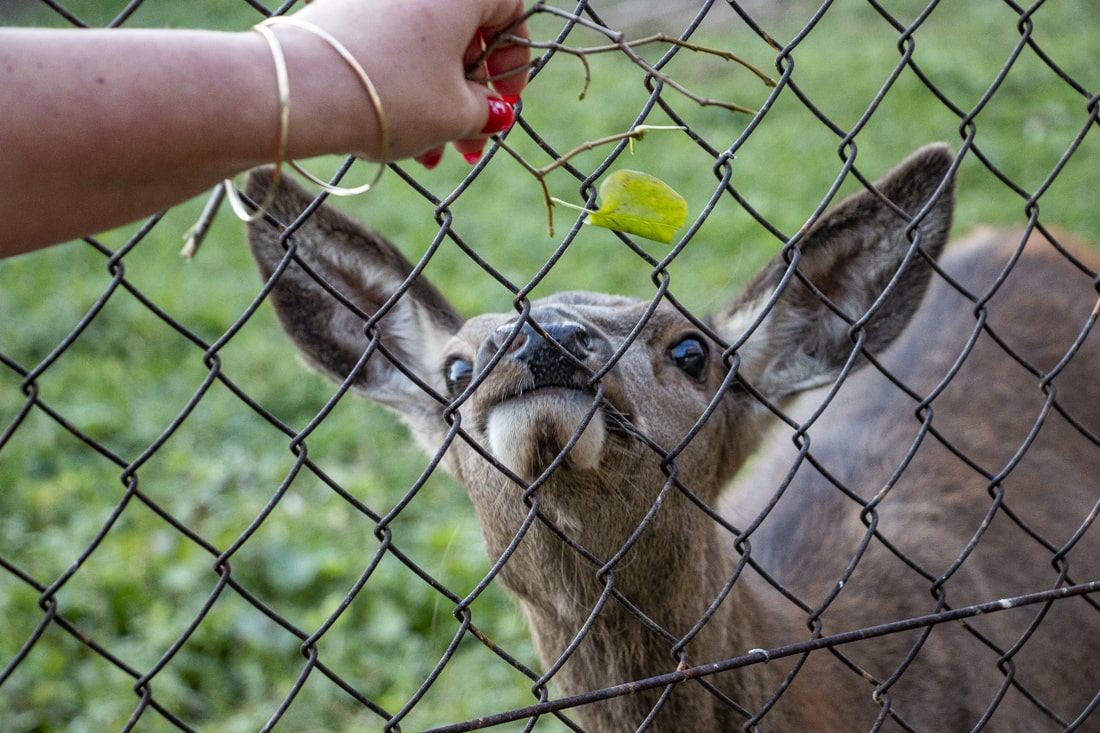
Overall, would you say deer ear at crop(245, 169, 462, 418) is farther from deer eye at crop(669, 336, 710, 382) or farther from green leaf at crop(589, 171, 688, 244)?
green leaf at crop(589, 171, 688, 244)

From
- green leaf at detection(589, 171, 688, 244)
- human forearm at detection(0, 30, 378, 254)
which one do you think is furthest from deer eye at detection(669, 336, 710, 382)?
human forearm at detection(0, 30, 378, 254)

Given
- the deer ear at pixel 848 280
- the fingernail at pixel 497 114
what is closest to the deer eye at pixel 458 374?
the deer ear at pixel 848 280

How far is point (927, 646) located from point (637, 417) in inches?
71.8

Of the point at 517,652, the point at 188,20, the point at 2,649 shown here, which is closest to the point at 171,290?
the point at 2,649

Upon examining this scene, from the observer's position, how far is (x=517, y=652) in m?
5.04

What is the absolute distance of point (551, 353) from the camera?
249 cm

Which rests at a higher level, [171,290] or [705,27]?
[705,27]

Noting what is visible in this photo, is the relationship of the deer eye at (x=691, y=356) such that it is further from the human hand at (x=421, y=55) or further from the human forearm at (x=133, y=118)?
the human forearm at (x=133, y=118)

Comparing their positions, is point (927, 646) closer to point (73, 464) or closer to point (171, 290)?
point (73, 464)

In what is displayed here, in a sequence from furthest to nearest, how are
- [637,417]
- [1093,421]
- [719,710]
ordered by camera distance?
1. [1093,421]
2. [719,710]
3. [637,417]

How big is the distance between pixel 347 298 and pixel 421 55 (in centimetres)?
125

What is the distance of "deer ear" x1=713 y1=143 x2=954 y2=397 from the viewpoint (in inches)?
116

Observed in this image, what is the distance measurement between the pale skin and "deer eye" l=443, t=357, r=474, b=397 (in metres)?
1.58

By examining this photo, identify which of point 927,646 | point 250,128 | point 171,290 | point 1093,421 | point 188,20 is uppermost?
point 250,128
